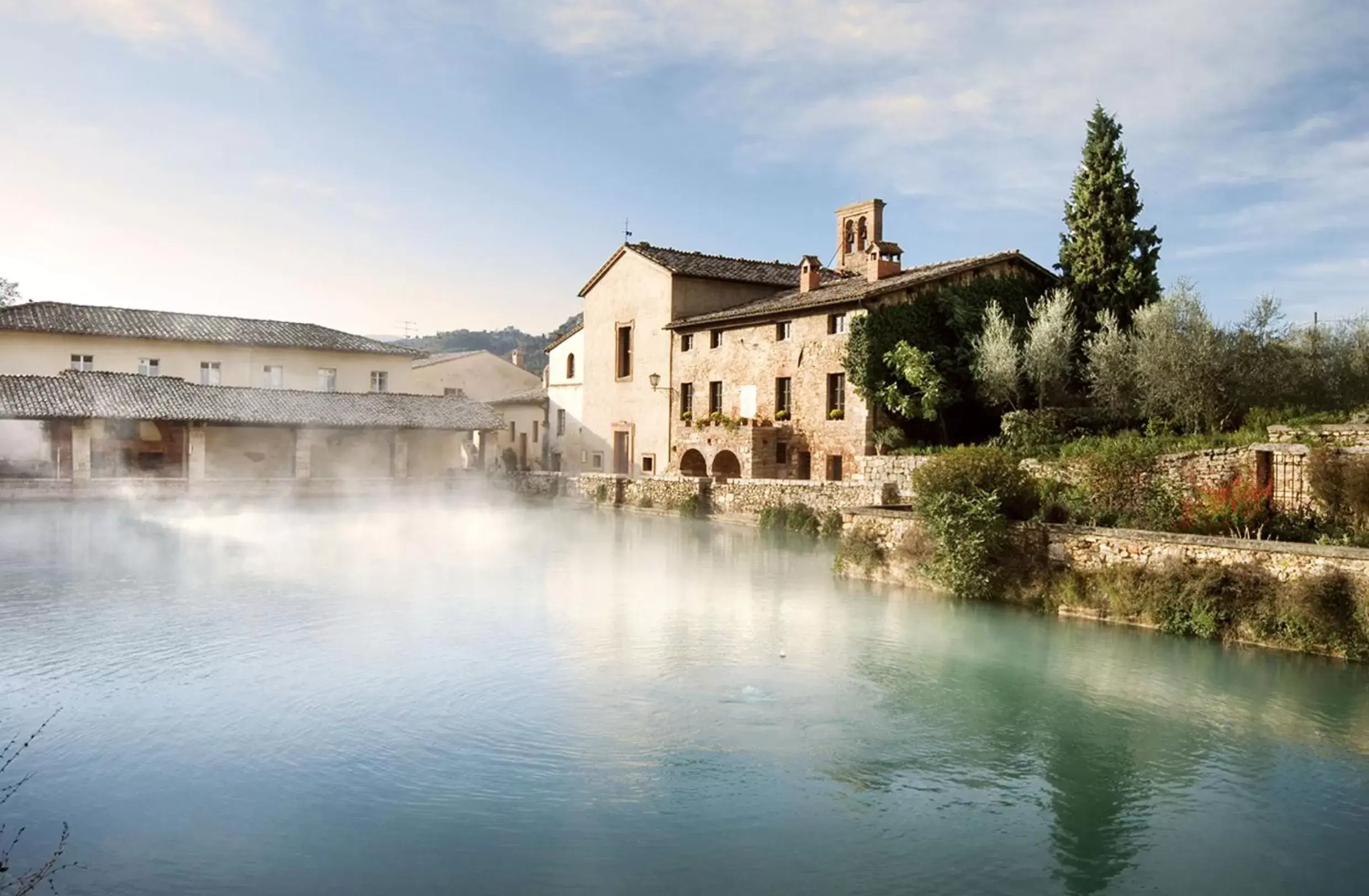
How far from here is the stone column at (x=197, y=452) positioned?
3356 cm

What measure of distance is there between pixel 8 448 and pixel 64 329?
4919 mm

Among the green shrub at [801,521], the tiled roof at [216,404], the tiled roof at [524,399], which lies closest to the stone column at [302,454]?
the tiled roof at [216,404]

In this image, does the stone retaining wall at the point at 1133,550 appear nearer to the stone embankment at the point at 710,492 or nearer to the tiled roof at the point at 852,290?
the stone embankment at the point at 710,492

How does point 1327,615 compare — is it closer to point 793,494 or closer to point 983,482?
point 983,482

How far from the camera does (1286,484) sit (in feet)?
48.6

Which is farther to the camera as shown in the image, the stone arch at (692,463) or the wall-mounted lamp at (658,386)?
the wall-mounted lamp at (658,386)

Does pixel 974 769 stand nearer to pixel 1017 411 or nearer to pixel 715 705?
pixel 715 705

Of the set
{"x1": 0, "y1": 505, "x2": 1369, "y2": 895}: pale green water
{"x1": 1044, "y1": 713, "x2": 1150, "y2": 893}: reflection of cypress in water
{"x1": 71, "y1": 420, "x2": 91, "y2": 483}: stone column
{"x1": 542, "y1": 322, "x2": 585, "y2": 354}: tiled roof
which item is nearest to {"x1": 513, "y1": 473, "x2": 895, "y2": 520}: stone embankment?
{"x1": 0, "y1": 505, "x2": 1369, "y2": 895}: pale green water

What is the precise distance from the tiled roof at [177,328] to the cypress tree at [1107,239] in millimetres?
30178

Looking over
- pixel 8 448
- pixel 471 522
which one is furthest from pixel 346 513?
pixel 8 448

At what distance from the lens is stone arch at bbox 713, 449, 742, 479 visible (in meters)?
31.6

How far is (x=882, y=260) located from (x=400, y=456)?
20.7 meters

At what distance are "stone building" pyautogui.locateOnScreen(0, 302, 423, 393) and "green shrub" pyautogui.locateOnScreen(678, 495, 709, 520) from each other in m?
20.4

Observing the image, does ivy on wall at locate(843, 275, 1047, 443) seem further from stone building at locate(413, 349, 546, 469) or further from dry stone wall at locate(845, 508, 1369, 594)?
stone building at locate(413, 349, 546, 469)
